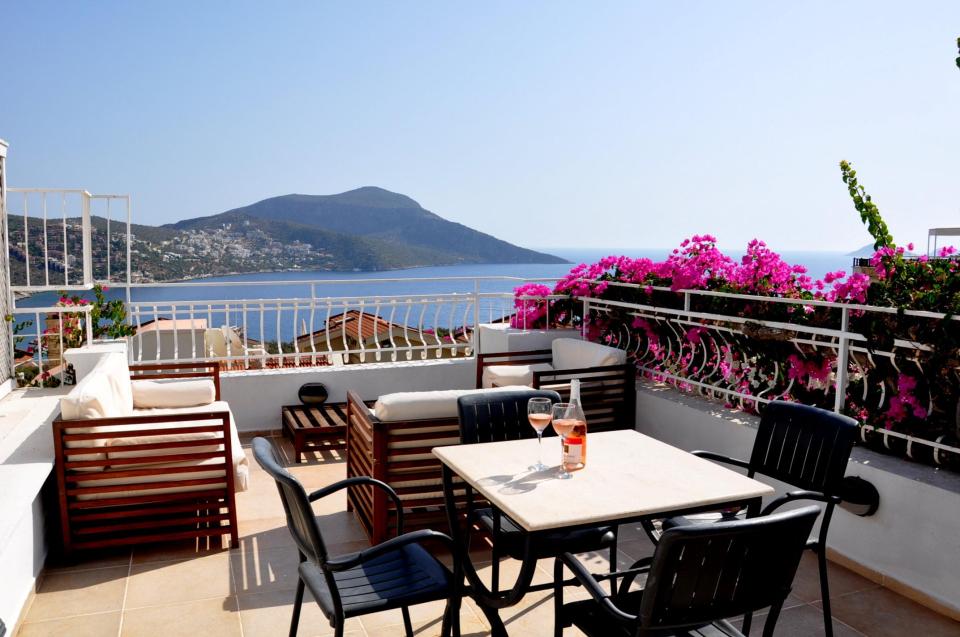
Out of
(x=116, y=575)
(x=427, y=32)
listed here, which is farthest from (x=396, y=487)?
(x=427, y=32)

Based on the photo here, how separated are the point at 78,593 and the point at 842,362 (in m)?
3.84

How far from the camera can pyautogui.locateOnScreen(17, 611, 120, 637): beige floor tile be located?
2.89 metres

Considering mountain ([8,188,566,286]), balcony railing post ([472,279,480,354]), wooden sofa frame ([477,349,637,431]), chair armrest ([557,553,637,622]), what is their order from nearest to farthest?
chair armrest ([557,553,637,622]) → wooden sofa frame ([477,349,637,431]) → mountain ([8,188,566,286]) → balcony railing post ([472,279,480,354])

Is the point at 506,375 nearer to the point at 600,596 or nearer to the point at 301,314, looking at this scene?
the point at 301,314

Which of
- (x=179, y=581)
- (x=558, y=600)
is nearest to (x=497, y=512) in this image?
(x=558, y=600)

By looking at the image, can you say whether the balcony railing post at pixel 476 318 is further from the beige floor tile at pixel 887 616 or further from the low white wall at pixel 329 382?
the beige floor tile at pixel 887 616

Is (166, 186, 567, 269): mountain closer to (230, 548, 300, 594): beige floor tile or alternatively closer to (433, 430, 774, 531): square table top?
(230, 548, 300, 594): beige floor tile

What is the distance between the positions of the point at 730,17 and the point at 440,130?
75.5ft

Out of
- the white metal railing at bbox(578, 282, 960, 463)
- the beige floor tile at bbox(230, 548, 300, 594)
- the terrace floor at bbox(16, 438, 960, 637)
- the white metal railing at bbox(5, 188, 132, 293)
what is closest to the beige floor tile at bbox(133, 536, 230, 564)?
the terrace floor at bbox(16, 438, 960, 637)

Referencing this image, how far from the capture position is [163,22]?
19.0m

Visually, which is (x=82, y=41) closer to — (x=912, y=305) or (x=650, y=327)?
(x=650, y=327)

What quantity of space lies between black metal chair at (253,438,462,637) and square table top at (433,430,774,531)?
282 mm

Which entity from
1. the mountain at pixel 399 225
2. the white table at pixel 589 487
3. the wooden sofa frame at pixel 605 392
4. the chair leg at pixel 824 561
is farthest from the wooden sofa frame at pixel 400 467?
the mountain at pixel 399 225

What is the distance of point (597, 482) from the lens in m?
2.36
